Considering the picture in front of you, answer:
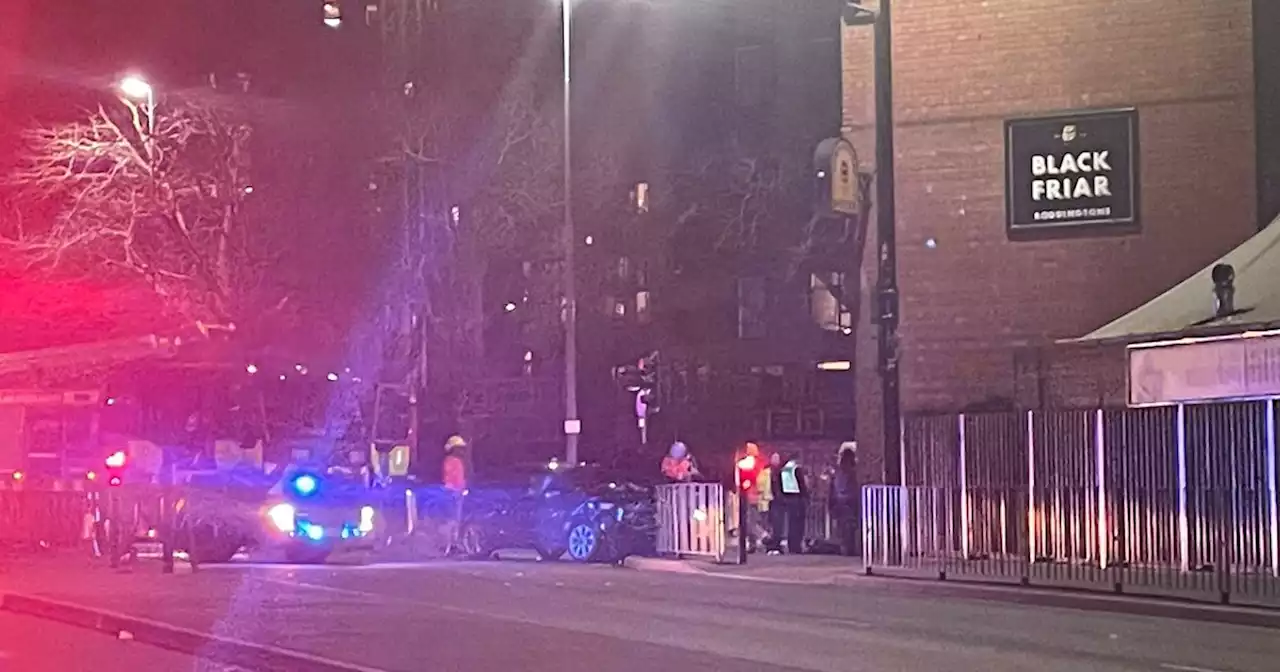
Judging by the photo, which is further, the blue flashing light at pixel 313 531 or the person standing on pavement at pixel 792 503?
the person standing on pavement at pixel 792 503

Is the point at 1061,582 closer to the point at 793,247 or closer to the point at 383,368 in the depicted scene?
the point at 383,368

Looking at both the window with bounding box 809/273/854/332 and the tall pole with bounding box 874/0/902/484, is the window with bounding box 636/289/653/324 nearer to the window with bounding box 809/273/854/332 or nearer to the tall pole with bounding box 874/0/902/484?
the window with bounding box 809/273/854/332

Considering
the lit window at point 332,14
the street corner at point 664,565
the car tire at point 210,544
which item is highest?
the lit window at point 332,14

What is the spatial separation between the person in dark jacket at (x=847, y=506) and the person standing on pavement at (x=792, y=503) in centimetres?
53

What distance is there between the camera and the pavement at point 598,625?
582 inches

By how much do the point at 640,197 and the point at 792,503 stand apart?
2245 cm

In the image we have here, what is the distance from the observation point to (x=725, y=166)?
4941cm

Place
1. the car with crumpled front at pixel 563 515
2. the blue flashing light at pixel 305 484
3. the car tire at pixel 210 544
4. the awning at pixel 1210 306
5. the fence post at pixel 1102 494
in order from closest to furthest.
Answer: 1. the awning at pixel 1210 306
2. the fence post at pixel 1102 494
3. the car tire at pixel 210 544
4. the blue flashing light at pixel 305 484
5. the car with crumpled front at pixel 563 515

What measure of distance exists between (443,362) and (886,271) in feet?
61.7

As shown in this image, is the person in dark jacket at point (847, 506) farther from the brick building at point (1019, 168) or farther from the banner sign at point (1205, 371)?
the banner sign at point (1205, 371)

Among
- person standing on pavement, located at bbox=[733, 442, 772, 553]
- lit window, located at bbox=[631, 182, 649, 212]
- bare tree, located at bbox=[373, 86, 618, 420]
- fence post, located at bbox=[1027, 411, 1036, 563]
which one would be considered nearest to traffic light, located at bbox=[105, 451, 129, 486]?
person standing on pavement, located at bbox=[733, 442, 772, 553]

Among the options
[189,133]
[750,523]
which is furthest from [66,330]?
[750,523]

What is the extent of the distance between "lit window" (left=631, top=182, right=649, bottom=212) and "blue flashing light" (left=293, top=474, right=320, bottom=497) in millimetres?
25633

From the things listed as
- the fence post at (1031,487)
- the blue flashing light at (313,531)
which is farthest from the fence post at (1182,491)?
the blue flashing light at (313,531)
